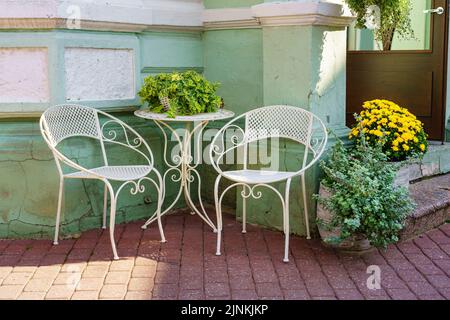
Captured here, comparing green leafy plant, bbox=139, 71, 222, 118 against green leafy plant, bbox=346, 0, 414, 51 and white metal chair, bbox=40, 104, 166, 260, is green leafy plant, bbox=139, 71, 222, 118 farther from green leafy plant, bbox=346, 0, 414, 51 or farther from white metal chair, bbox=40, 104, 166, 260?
green leafy plant, bbox=346, 0, 414, 51

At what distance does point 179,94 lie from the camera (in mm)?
4488

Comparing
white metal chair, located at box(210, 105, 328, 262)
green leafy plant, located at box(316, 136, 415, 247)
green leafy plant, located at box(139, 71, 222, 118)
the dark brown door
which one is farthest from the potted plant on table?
green leafy plant, located at box(139, 71, 222, 118)

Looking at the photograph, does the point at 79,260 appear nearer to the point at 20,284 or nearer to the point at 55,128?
the point at 20,284

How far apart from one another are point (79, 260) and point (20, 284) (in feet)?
1.58

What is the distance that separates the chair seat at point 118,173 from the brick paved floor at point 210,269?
513mm

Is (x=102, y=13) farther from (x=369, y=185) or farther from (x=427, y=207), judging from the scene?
(x=427, y=207)

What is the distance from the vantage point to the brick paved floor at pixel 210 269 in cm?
371

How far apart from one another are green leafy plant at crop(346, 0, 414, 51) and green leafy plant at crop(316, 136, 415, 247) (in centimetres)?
164

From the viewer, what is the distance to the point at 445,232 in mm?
4793

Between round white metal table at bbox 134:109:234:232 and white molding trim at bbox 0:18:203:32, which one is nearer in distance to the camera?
white molding trim at bbox 0:18:203:32

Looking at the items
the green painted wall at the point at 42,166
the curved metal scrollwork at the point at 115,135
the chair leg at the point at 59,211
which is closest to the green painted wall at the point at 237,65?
the green painted wall at the point at 42,166

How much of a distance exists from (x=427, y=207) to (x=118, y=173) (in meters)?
2.26

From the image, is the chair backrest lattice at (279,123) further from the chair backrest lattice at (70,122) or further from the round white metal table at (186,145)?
the chair backrest lattice at (70,122)

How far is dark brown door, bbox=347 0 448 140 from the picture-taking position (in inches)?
216
